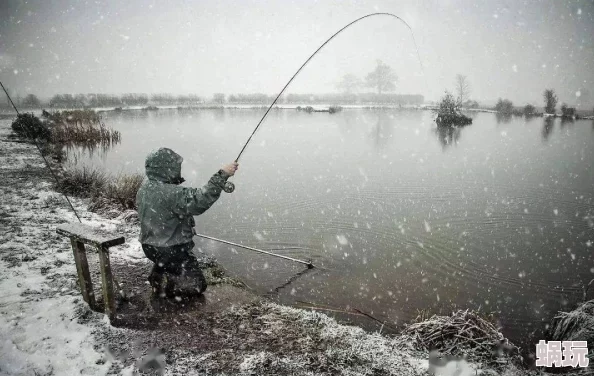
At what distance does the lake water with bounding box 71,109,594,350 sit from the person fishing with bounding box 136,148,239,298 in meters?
1.79

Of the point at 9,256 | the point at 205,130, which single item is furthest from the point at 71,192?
the point at 205,130

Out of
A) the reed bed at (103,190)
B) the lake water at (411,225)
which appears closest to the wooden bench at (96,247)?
the lake water at (411,225)

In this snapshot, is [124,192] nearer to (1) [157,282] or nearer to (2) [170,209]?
(1) [157,282]

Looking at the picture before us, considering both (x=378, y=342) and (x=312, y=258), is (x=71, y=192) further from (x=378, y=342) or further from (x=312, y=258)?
(x=378, y=342)

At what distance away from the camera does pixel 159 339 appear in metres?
3.55

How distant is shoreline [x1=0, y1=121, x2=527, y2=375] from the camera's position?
125 inches

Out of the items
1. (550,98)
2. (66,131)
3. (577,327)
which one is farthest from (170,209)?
(550,98)

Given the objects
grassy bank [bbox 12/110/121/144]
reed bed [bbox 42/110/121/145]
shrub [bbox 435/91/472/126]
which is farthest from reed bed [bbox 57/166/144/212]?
shrub [bbox 435/91/472/126]

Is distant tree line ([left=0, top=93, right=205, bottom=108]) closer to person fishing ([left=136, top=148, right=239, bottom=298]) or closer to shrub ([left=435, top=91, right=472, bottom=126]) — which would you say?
shrub ([left=435, top=91, right=472, bottom=126])

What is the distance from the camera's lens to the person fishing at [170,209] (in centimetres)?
347

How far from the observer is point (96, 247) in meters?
3.23

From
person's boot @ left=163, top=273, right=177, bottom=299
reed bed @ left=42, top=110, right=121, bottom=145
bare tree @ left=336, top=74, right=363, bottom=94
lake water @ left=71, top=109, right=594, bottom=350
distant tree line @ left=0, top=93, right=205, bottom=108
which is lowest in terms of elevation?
lake water @ left=71, top=109, right=594, bottom=350

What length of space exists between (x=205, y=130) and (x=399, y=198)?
1955cm

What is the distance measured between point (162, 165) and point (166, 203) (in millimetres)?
423
